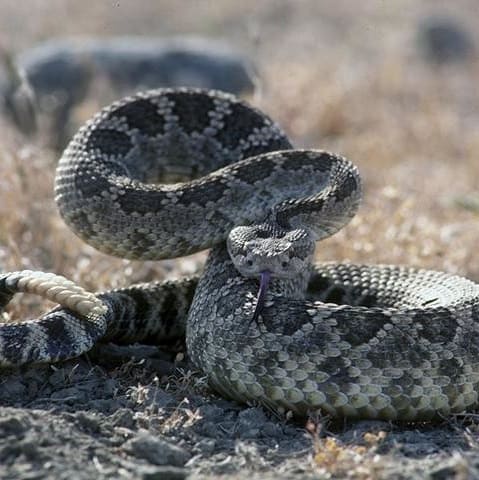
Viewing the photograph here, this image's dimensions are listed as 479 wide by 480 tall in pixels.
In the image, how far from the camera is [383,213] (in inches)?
350

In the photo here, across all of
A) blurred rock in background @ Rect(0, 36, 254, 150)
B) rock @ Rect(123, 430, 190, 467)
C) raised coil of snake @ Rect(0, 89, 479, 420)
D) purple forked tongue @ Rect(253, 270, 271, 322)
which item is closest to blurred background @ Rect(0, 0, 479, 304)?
blurred rock in background @ Rect(0, 36, 254, 150)

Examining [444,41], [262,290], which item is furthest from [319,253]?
[444,41]

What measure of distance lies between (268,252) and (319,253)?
2600mm

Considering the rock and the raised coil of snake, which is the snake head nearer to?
the raised coil of snake

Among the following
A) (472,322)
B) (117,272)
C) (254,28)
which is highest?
(254,28)

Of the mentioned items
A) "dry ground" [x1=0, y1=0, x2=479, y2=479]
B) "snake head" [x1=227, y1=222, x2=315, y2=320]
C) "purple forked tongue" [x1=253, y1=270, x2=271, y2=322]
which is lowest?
"dry ground" [x1=0, y1=0, x2=479, y2=479]

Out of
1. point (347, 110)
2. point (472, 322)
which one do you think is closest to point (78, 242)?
point (472, 322)

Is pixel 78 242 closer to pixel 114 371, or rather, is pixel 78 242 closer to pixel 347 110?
pixel 114 371

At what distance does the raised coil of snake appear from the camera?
5.39 m

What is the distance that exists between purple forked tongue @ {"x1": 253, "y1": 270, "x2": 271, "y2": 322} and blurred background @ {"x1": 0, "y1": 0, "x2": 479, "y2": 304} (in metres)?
2.09

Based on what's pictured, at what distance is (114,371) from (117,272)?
6.96ft

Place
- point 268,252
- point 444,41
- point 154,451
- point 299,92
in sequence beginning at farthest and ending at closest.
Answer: point 444,41
point 299,92
point 268,252
point 154,451

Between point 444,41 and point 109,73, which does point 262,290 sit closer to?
point 109,73

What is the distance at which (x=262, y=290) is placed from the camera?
5707 millimetres
